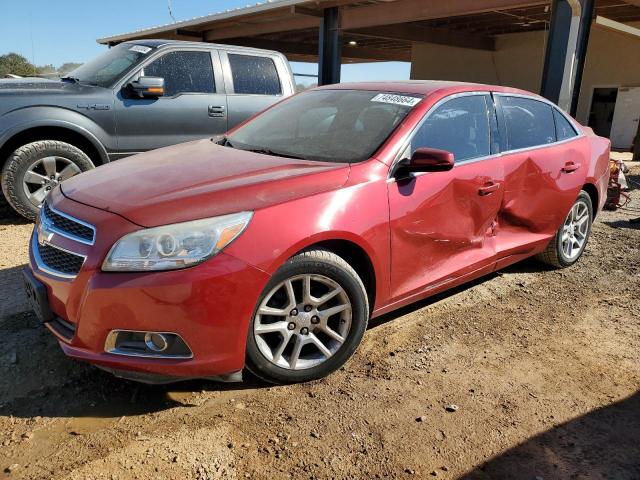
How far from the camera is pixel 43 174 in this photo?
5434 mm

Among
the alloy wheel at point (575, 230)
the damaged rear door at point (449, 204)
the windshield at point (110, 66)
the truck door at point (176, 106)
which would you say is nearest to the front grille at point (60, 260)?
the damaged rear door at point (449, 204)

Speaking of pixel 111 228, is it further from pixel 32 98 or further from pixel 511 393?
pixel 32 98

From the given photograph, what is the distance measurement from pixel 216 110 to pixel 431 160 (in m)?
3.96

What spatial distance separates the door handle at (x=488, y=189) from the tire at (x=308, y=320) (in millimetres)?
1227

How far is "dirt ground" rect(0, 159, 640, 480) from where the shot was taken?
7.47ft

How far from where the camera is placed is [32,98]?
5234mm

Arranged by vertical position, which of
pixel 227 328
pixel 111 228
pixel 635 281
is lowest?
pixel 635 281

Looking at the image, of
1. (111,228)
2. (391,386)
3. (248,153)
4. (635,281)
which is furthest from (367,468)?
(635,281)

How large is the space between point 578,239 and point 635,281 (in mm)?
600

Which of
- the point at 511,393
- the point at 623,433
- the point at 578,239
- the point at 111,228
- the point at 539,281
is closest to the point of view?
the point at 111,228

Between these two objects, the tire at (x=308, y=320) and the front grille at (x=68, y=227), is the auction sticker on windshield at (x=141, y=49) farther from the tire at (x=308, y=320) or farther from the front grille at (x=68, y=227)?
the tire at (x=308, y=320)

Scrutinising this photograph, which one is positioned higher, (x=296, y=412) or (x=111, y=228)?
(x=111, y=228)

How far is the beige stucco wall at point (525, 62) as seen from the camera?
15.6m

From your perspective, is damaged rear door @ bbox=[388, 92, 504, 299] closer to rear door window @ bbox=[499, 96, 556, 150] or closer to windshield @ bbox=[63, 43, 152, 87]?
rear door window @ bbox=[499, 96, 556, 150]
